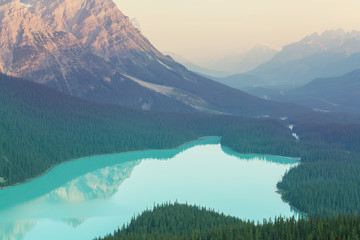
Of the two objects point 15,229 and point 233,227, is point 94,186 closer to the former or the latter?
point 15,229

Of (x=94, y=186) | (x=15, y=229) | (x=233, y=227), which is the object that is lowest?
(x=15, y=229)

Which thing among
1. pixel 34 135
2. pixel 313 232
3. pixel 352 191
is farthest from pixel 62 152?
pixel 313 232

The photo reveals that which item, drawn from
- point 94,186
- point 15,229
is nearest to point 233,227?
point 15,229

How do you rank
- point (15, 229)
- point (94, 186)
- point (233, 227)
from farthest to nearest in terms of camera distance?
1. point (94, 186)
2. point (15, 229)
3. point (233, 227)

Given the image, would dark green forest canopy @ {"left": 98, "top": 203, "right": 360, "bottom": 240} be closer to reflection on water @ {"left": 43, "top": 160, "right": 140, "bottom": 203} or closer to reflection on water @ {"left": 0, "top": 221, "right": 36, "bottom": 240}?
reflection on water @ {"left": 0, "top": 221, "right": 36, "bottom": 240}

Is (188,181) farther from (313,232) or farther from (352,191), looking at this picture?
(313,232)

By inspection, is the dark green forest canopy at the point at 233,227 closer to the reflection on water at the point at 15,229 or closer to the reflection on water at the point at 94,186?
the reflection on water at the point at 15,229

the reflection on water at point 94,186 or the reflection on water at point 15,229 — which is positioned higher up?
the reflection on water at point 94,186

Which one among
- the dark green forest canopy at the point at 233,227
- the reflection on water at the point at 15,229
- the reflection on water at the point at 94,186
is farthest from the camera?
the reflection on water at the point at 94,186
